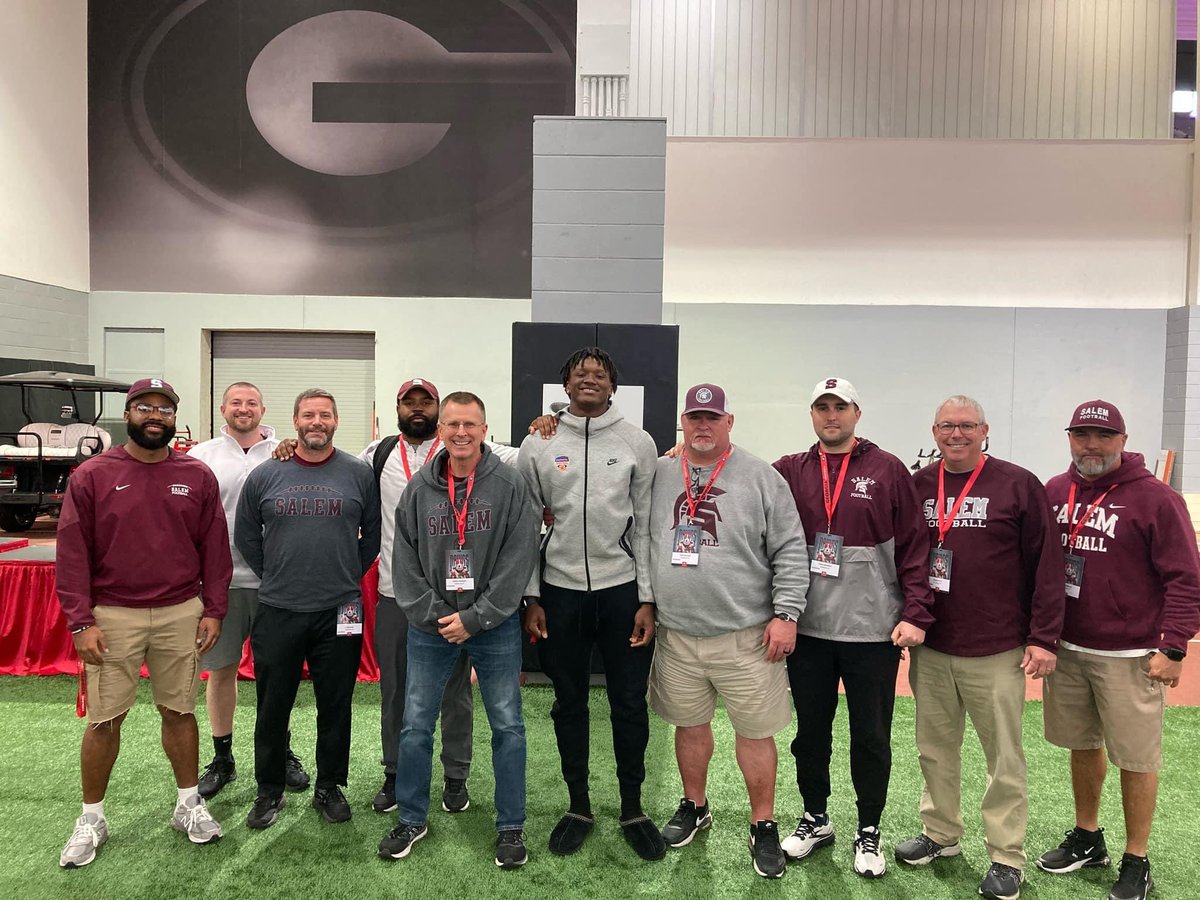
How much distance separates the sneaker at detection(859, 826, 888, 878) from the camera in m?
2.54

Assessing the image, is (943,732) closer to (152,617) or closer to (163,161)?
(152,617)

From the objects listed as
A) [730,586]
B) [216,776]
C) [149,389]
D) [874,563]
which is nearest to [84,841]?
[216,776]

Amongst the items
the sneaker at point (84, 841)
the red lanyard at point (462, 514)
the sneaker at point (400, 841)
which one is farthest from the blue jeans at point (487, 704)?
the sneaker at point (84, 841)

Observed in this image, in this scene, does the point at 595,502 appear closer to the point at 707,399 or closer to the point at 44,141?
the point at 707,399

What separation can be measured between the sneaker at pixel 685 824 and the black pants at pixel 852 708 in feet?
1.42

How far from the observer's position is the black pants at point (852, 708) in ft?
8.29

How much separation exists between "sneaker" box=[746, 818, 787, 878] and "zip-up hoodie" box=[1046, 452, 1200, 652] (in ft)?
4.05

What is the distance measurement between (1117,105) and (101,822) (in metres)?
11.3

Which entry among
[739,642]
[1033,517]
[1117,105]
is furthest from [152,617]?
[1117,105]

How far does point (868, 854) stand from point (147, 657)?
2.62m

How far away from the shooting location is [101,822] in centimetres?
267

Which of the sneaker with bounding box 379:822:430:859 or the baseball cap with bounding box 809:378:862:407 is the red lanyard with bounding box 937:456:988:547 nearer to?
the baseball cap with bounding box 809:378:862:407

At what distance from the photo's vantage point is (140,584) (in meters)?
2.55

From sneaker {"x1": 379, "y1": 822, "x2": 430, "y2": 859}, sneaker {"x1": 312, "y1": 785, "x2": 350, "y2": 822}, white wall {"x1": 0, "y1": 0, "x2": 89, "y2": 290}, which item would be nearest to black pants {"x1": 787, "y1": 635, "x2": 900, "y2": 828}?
sneaker {"x1": 379, "y1": 822, "x2": 430, "y2": 859}
